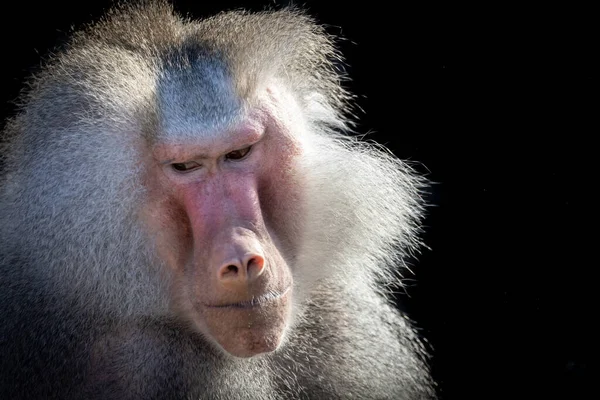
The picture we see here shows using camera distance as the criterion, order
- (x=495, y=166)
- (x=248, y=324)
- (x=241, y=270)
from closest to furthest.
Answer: (x=241, y=270) < (x=248, y=324) < (x=495, y=166)

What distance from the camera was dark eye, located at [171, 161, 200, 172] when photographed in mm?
2717

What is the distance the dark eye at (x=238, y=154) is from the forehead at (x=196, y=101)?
0.31ft

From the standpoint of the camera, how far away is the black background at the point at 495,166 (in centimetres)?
449

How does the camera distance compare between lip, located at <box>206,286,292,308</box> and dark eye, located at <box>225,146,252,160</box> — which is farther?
dark eye, located at <box>225,146,252,160</box>

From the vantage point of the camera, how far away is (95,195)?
2.66m

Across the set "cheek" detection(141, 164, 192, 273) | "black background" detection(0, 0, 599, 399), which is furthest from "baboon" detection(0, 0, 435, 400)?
"black background" detection(0, 0, 599, 399)

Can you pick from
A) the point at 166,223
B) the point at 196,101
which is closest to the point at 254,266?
the point at 166,223

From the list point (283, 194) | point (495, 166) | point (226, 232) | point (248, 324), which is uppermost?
point (226, 232)

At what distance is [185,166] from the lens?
2.72 metres

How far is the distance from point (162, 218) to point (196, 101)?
15.9 inches

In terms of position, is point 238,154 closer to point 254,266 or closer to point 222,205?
point 222,205

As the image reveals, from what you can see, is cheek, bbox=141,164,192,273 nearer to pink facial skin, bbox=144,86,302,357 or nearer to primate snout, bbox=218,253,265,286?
pink facial skin, bbox=144,86,302,357

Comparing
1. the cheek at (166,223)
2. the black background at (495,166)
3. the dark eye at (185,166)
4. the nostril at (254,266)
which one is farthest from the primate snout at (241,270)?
the black background at (495,166)

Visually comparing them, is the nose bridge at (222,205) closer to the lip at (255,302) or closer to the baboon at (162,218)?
the baboon at (162,218)
